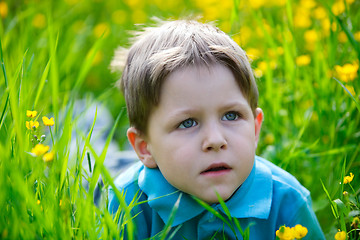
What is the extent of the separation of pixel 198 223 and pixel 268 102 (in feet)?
3.02

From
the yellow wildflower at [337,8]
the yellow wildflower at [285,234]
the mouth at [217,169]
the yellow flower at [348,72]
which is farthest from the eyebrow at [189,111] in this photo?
the yellow wildflower at [337,8]

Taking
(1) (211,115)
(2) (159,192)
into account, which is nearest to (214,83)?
(1) (211,115)

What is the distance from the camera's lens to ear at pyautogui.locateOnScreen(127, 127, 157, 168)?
180 cm

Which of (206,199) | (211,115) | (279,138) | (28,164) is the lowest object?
(279,138)

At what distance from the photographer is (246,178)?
168cm

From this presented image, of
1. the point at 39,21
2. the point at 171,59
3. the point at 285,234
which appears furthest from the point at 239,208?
the point at 39,21

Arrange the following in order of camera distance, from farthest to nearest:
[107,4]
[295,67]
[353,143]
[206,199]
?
[107,4]
[295,67]
[353,143]
[206,199]

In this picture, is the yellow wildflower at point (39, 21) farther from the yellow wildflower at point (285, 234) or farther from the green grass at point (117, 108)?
the yellow wildflower at point (285, 234)

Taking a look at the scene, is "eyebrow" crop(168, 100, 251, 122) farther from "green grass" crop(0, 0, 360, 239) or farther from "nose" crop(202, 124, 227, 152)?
"green grass" crop(0, 0, 360, 239)

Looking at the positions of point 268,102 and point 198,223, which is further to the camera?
point 268,102

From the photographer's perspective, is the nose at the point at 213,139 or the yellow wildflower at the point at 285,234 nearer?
the yellow wildflower at the point at 285,234

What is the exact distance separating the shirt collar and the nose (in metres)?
0.22

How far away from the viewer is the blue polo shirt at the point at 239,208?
5.48ft

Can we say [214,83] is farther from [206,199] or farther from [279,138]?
[279,138]
